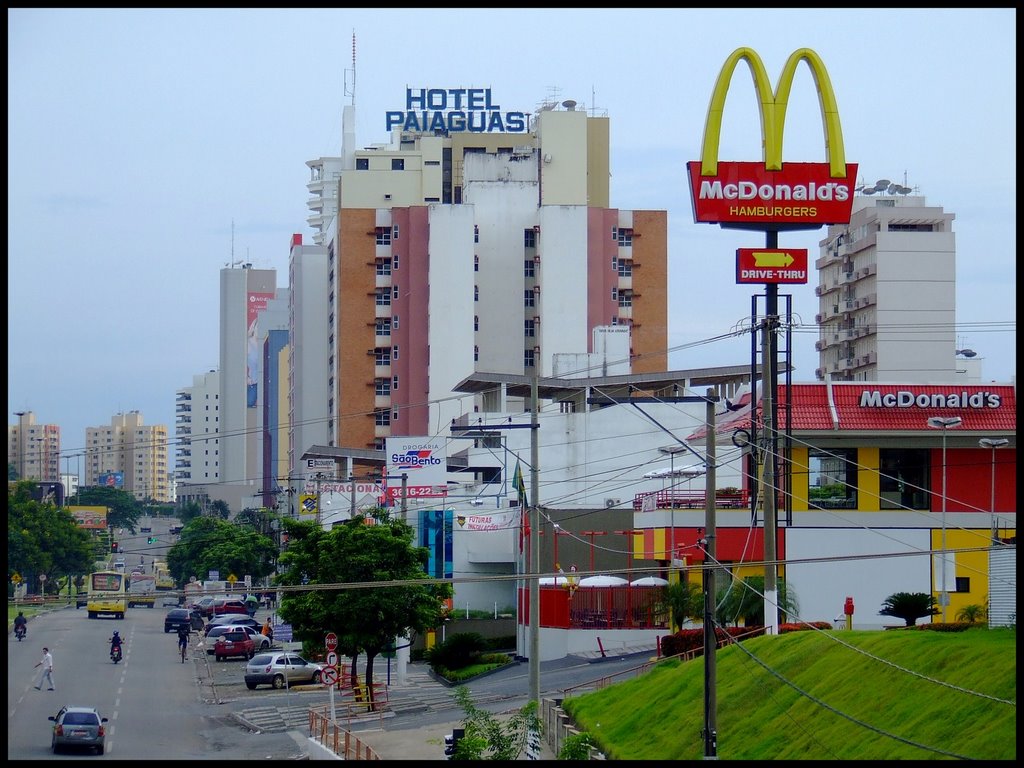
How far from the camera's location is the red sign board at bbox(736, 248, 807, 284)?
44656 millimetres

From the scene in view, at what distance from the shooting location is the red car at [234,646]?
226ft

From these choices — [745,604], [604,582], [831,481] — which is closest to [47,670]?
[604,582]

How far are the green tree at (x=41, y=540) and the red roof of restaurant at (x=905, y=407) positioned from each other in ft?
223

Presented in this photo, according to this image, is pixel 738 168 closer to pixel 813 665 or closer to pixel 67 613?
pixel 813 665

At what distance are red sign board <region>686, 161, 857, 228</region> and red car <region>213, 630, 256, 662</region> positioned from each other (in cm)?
3544

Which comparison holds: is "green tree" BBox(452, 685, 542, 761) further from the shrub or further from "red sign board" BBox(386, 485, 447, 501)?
"red sign board" BBox(386, 485, 447, 501)

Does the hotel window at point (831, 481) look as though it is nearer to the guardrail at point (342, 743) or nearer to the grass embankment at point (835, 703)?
the grass embankment at point (835, 703)

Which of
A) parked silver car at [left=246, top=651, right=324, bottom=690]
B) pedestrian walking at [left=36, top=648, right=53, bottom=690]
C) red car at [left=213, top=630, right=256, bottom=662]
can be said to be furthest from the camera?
red car at [left=213, top=630, right=256, bottom=662]

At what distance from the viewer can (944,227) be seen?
11112cm

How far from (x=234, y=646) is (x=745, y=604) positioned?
33.3 metres

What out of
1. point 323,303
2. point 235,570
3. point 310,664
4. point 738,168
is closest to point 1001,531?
point 738,168

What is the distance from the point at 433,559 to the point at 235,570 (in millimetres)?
49939

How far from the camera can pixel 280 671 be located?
55.7m

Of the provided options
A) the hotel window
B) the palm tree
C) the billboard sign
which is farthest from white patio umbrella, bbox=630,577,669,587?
the billboard sign
